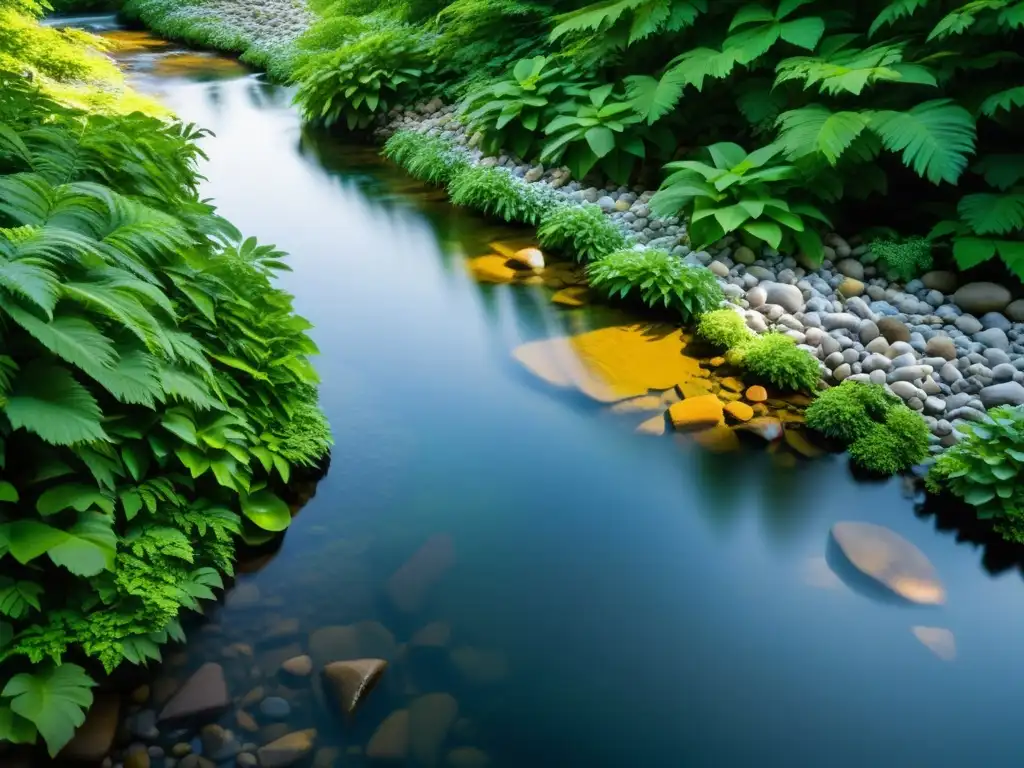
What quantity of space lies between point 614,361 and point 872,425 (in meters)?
1.69

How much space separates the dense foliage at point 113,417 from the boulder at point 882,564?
2722 mm

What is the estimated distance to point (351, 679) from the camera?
306 centimetres

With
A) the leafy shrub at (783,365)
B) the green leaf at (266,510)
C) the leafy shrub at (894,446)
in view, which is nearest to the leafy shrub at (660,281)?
the leafy shrub at (783,365)

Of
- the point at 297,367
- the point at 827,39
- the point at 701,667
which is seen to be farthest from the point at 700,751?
the point at 827,39

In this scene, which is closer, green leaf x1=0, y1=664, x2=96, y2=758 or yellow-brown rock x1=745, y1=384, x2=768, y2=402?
green leaf x1=0, y1=664, x2=96, y2=758

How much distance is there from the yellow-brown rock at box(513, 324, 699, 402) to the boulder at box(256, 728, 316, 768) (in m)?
2.80

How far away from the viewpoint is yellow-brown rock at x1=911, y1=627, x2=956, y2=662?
3.33 meters

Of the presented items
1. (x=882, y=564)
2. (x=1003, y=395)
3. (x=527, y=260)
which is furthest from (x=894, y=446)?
(x=527, y=260)

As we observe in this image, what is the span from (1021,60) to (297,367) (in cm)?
522

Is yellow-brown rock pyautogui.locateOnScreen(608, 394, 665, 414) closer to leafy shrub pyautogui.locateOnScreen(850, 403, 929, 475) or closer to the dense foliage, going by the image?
leafy shrub pyautogui.locateOnScreen(850, 403, 929, 475)

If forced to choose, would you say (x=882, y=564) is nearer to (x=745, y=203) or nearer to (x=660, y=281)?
(x=660, y=281)

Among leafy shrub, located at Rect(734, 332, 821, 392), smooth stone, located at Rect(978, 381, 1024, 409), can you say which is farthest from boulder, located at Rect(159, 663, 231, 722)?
smooth stone, located at Rect(978, 381, 1024, 409)

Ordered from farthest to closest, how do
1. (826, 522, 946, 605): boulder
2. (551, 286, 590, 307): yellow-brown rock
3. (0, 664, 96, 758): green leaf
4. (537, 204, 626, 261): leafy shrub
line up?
1. (537, 204, 626, 261): leafy shrub
2. (551, 286, 590, 307): yellow-brown rock
3. (826, 522, 946, 605): boulder
4. (0, 664, 96, 758): green leaf

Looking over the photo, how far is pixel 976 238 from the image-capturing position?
533cm
